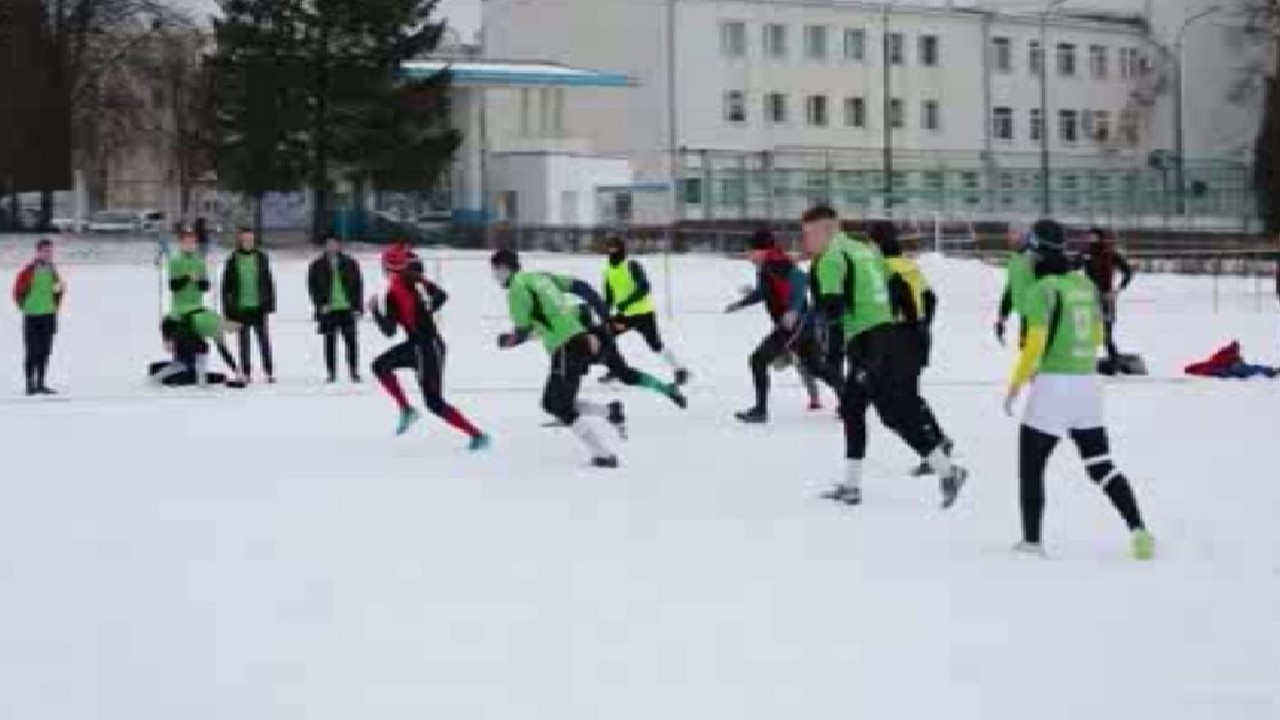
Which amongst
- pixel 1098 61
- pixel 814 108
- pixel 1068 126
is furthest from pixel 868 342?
pixel 1098 61

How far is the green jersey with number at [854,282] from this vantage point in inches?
450

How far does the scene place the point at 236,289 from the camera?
72.2ft

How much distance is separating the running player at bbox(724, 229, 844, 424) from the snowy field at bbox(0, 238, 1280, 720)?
0.47 m

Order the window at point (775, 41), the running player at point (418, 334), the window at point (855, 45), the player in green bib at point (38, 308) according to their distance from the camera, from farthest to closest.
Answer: the window at point (855, 45) → the window at point (775, 41) → the player in green bib at point (38, 308) → the running player at point (418, 334)

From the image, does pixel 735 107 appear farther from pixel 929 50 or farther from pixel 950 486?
pixel 950 486

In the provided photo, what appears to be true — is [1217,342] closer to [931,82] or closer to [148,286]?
[148,286]

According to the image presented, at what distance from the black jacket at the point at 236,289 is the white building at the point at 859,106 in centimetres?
4500

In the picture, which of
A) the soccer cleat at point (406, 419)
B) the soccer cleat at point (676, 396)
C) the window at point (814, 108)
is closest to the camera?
the soccer cleat at point (406, 419)

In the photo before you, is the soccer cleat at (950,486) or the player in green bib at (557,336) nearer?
the soccer cleat at (950,486)

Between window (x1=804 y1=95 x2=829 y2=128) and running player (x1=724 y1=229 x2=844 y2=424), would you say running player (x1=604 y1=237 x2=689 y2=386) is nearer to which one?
running player (x1=724 y1=229 x2=844 y2=424)

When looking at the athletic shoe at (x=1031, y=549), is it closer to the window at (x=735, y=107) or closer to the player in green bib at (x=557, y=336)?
the player in green bib at (x=557, y=336)

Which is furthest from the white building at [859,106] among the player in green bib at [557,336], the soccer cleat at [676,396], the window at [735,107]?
the player in green bib at [557,336]

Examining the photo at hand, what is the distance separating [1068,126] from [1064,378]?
78.9m

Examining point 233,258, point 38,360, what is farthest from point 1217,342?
point 38,360
